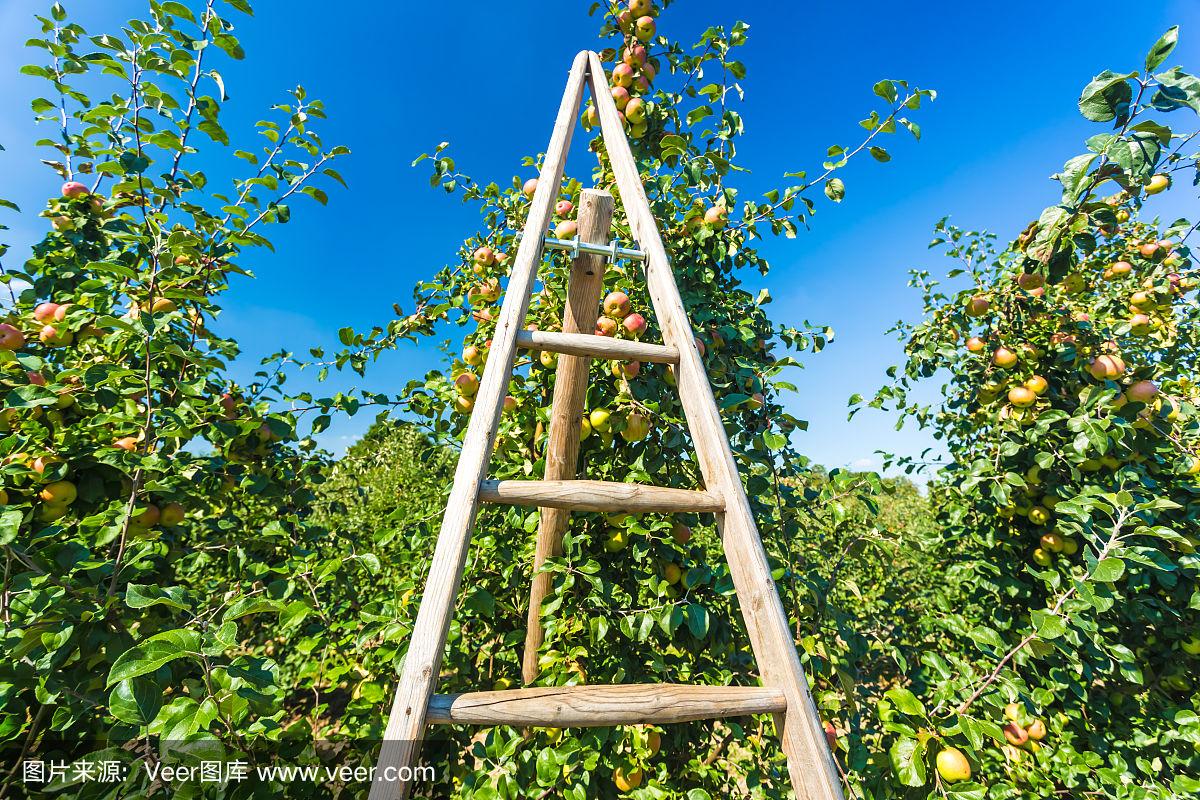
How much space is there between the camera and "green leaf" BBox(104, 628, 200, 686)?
697 mm

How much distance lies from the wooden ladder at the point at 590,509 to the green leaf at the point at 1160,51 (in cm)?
118

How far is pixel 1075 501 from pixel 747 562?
1472mm

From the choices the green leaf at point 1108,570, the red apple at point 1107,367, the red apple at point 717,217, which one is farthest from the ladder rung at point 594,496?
the red apple at point 1107,367

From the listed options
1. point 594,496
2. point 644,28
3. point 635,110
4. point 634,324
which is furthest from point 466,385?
point 644,28

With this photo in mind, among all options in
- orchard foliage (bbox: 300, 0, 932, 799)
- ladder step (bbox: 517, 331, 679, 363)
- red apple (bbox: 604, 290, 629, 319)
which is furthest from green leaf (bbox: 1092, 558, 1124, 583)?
red apple (bbox: 604, 290, 629, 319)

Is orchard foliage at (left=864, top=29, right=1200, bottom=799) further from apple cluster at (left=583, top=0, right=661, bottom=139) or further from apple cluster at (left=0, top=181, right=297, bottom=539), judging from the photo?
apple cluster at (left=0, top=181, right=297, bottom=539)

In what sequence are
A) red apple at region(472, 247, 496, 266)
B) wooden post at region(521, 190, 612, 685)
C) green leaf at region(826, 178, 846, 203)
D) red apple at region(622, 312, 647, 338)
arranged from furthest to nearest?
red apple at region(472, 247, 496, 266)
green leaf at region(826, 178, 846, 203)
red apple at region(622, 312, 647, 338)
wooden post at region(521, 190, 612, 685)

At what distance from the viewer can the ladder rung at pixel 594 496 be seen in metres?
0.91

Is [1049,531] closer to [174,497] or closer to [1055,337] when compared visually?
[1055,337]

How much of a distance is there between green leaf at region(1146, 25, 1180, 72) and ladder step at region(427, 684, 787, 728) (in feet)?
5.41

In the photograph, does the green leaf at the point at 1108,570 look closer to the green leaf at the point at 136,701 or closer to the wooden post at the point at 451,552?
the wooden post at the point at 451,552

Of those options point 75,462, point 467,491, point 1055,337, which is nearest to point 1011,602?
point 1055,337

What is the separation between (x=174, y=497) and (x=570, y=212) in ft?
5.78

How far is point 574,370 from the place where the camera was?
1343 mm
